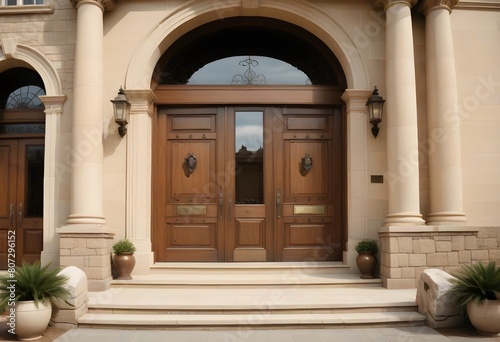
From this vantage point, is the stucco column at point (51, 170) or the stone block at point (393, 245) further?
the stucco column at point (51, 170)

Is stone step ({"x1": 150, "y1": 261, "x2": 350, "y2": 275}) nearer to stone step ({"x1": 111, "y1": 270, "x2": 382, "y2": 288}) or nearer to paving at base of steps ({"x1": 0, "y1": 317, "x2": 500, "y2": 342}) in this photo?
stone step ({"x1": 111, "y1": 270, "x2": 382, "y2": 288})

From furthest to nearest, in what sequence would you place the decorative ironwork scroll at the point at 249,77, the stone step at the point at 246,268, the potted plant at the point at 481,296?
the decorative ironwork scroll at the point at 249,77 < the stone step at the point at 246,268 < the potted plant at the point at 481,296

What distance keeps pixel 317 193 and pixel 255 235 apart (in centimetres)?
148

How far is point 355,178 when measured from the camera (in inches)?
391

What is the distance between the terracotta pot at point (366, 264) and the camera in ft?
30.7

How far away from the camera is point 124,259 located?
9227mm

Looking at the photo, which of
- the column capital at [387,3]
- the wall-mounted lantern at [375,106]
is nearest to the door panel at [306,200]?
the wall-mounted lantern at [375,106]

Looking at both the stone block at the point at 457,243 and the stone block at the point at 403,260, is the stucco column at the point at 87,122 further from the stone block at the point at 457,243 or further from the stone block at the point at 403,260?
the stone block at the point at 457,243

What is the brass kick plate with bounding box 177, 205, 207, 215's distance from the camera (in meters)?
10.4

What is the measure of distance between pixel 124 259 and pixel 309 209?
3670mm

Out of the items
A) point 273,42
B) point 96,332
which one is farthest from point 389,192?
point 96,332

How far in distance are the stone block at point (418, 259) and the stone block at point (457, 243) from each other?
581mm

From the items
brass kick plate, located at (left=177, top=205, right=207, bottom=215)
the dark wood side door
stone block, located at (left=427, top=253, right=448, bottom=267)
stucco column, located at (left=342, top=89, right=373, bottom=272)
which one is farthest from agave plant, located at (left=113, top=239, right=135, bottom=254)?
stone block, located at (left=427, top=253, right=448, bottom=267)

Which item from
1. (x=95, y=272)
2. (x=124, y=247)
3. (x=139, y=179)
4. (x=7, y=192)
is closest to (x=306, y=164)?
(x=139, y=179)
